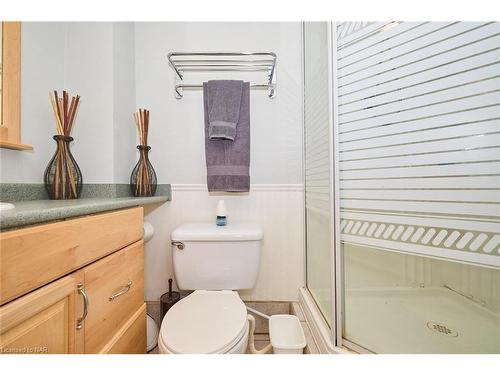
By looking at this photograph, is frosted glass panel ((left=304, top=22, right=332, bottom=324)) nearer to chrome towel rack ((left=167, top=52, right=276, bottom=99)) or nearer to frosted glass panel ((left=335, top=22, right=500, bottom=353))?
frosted glass panel ((left=335, top=22, right=500, bottom=353))

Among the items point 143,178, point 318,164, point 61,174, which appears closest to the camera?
point 61,174

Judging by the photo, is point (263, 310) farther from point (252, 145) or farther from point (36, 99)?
point (36, 99)

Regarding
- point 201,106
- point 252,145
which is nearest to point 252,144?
point 252,145

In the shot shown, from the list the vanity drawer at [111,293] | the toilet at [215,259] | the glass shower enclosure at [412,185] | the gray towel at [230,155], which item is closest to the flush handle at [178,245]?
the toilet at [215,259]

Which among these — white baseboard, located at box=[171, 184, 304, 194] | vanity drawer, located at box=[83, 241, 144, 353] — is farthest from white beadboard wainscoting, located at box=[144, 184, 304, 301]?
vanity drawer, located at box=[83, 241, 144, 353]

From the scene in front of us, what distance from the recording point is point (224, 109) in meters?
1.11

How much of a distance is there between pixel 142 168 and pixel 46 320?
31.5 inches

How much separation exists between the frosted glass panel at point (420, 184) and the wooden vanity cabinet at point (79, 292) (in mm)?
809

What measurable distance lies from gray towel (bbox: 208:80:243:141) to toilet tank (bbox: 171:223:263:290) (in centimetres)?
53

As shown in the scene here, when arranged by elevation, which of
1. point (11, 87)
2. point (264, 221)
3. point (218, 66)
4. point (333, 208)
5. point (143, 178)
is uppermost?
point (218, 66)

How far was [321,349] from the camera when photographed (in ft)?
2.75

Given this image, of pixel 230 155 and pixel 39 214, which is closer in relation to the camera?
pixel 39 214

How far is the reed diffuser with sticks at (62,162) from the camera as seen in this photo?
2.81ft

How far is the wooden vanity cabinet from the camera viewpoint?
0.38 meters
